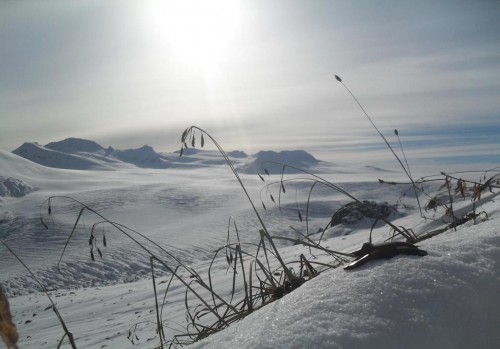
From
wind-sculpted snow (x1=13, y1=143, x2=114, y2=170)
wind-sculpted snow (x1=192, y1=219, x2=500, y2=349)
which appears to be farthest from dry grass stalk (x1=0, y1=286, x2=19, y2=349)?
wind-sculpted snow (x1=13, y1=143, x2=114, y2=170)

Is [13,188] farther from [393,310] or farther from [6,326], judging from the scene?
[393,310]

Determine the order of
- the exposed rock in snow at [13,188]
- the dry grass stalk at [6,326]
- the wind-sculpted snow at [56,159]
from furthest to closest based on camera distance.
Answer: the wind-sculpted snow at [56,159] → the exposed rock in snow at [13,188] → the dry grass stalk at [6,326]

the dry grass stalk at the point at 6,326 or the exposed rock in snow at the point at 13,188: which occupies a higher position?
the dry grass stalk at the point at 6,326

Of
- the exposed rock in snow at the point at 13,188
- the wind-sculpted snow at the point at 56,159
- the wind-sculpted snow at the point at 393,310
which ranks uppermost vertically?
the wind-sculpted snow at the point at 56,159

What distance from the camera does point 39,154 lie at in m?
183

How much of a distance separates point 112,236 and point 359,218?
1024 cm

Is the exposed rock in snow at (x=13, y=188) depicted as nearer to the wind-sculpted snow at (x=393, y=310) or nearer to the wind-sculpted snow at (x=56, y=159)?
the wind-sculpted snow at (x=393, y=310)

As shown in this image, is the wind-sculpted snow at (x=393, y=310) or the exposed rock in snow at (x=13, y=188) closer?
the wind-sculpted snow at (x=393, y=310)

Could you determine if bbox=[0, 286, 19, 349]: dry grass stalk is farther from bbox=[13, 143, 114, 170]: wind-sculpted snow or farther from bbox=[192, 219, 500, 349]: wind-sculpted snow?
bbox=[13, 143, 114, 170]: wind-sculpted snow

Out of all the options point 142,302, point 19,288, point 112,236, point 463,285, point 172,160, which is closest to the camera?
point 463,285

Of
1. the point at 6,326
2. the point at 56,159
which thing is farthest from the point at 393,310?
the point at 56,159

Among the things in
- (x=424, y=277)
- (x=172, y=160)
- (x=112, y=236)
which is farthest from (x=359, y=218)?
(x=172, y=160)

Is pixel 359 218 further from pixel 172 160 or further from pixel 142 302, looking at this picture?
pixel 172 160

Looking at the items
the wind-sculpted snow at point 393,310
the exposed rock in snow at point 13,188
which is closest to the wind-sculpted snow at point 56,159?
the exposed rock in snow at point 13,188
